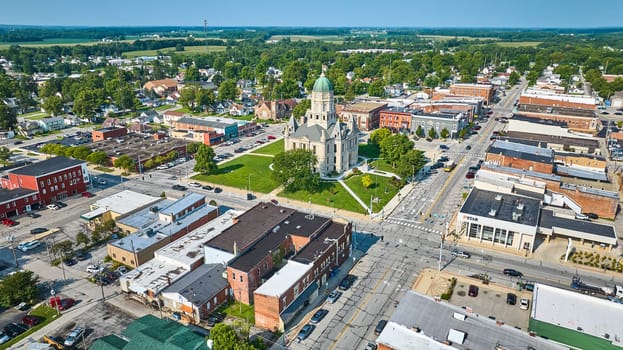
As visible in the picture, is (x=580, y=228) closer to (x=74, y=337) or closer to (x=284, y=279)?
(x=284, y=279)

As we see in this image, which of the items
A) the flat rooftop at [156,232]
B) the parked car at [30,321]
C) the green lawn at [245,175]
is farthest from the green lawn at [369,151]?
the parked car at [30,321]

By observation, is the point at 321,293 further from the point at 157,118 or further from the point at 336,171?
the point at 157,118

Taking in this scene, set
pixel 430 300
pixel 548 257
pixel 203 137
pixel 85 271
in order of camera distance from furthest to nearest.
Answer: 1. pixel 203 137
2. pixel 548 257
3. pixel 85 271
4. pixel 430 300

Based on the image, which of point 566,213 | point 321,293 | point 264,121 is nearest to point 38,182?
point 321,293

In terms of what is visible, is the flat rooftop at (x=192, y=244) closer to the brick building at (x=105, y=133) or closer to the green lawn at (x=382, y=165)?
the green lawn at (x=382, y=165)

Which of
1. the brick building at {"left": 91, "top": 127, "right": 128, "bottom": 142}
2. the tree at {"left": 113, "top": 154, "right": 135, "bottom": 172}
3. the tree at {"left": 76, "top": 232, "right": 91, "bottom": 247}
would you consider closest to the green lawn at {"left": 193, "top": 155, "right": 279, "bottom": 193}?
the tree at {"left": 113, "top": 154, "right": 135, "bottom": 172}

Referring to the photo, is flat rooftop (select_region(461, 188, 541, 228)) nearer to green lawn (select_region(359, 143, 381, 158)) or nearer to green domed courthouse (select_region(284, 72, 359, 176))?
green domed courthouse (select_region(284, 72, 359, 176))
